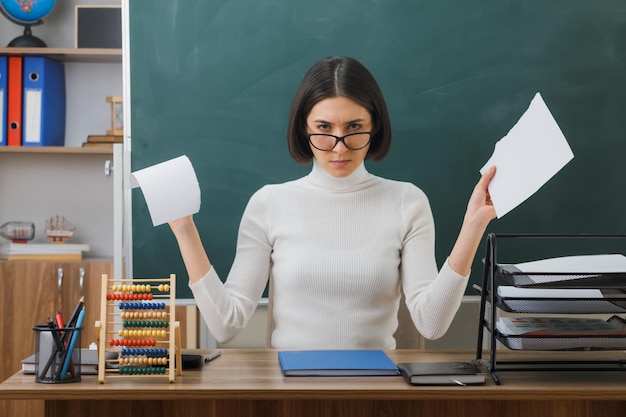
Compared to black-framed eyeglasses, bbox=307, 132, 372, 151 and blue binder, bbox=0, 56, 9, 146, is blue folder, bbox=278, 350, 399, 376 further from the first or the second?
blue binder, bbox=0, 56, 9, 146

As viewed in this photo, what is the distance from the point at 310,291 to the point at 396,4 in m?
1.16

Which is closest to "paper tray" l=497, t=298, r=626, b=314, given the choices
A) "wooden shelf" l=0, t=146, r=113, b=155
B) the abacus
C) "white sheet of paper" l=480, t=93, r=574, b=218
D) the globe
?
"white sheet of paper" l=480, t=93, r=574, b=218

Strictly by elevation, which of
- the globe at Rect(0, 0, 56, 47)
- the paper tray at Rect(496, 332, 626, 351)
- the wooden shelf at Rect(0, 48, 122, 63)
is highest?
the globe at Rect(0, 0, 56, 47)

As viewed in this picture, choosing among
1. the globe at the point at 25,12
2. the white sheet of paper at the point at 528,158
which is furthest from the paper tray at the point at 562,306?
the globe at the point at 25,12

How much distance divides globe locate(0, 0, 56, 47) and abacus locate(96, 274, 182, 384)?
2.25 meters

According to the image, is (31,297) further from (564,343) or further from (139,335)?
(564,343)

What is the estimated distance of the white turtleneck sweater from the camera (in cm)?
204

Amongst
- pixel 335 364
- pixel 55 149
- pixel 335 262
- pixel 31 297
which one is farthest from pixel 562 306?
pixel 55 149

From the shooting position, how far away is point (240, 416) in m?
1.52

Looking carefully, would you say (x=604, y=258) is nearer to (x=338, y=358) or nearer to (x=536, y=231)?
(x=338, y=358)

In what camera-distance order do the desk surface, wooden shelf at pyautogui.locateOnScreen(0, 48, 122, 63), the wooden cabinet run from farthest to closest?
wooden shelf at pyautogui.locateOnScreen(0, 48, 122, 63) < the wooden cabinet < the desk surface

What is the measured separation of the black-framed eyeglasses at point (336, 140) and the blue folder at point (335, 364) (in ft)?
1.93

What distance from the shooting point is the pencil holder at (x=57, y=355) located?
146cm

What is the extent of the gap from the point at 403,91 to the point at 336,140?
2.61 ft
